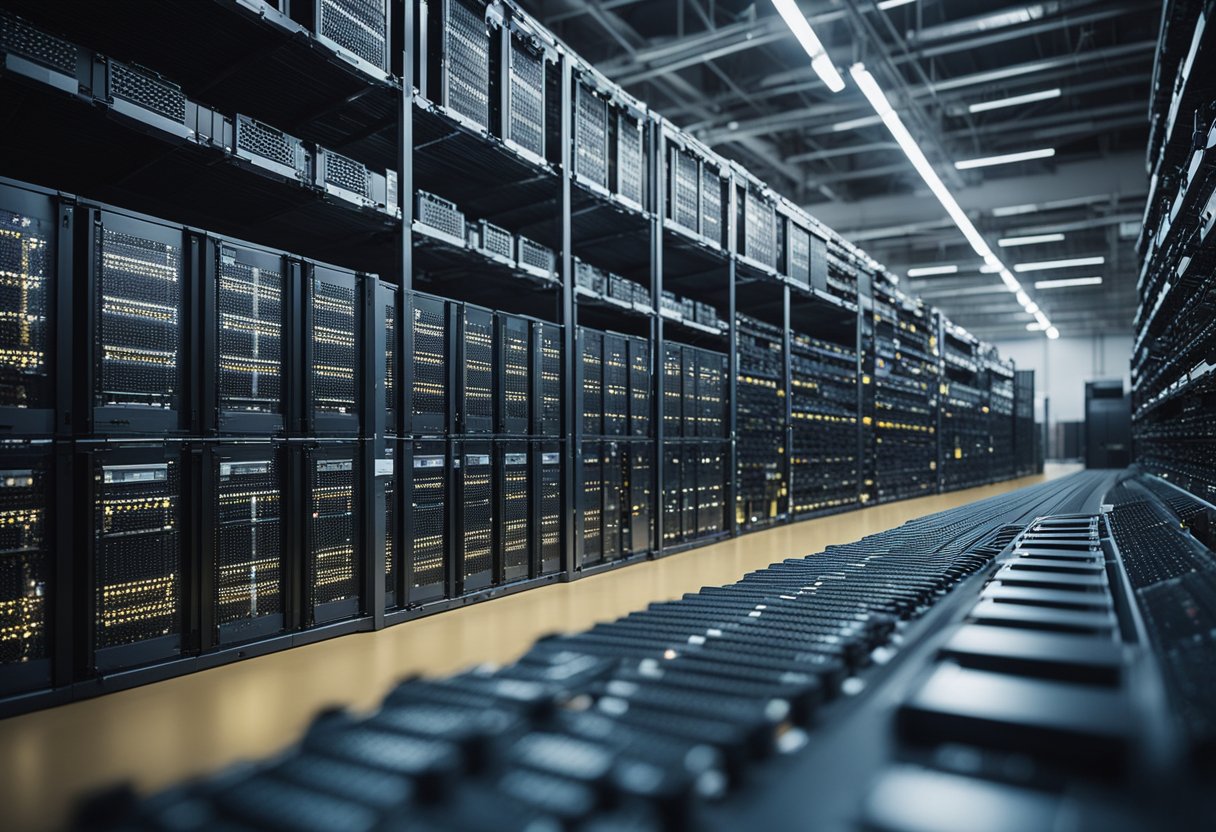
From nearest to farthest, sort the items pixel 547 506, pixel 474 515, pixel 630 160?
pixel 474 515 < pixel 547 506 < pixel 630 160

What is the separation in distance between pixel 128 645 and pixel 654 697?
7.11 ft

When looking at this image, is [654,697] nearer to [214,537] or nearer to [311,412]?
[214,537]

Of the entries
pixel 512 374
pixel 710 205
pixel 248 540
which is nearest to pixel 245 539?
pixel 248 540

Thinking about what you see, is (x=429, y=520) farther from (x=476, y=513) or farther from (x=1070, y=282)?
(x=1070, y=282)

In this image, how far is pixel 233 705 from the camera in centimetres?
237

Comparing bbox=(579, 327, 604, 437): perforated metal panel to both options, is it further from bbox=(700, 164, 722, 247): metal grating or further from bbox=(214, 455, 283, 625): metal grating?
bbox=(214, 455, 283, 625): metal grating

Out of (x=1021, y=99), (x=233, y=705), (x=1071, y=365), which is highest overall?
(x=1021, y=99)

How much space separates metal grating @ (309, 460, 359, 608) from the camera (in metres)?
3.18

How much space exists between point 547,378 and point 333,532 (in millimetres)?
1740

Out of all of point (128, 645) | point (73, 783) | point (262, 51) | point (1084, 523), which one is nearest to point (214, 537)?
point (128, 645)

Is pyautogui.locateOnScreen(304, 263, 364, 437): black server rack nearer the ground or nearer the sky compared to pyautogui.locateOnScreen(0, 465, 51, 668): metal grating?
nearer the sky

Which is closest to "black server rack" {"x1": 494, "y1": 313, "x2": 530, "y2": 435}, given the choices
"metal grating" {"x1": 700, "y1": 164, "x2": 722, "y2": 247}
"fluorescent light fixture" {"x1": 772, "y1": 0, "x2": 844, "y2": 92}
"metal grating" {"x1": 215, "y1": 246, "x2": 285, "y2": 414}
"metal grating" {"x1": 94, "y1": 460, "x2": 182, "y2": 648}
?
"metal grating" {"x1": 215, "y1": 246, "x2": 285, "y2": 414}

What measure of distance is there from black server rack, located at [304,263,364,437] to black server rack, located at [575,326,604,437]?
1.72m

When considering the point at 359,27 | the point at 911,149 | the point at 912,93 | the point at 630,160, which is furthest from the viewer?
the point at 912,93
